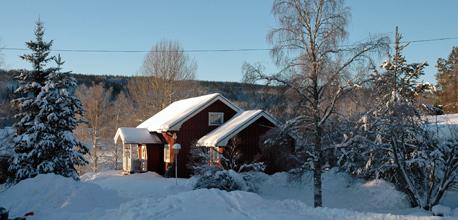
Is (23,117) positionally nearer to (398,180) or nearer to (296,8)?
(296,8)

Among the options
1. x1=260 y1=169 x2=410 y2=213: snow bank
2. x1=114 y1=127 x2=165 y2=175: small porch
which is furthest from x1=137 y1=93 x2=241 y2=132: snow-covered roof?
x1=260 y1=169 x2=410 y2=213: snow bank

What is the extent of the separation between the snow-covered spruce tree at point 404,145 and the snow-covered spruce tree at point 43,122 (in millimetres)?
12729

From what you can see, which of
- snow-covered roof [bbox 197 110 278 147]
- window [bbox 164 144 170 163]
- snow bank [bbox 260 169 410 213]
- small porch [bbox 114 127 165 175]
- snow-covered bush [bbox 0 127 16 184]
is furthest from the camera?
small porch [bbox 114 127 165 175]

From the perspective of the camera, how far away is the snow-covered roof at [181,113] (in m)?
30.2

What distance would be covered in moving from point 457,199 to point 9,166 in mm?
19515

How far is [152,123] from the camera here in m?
34.4

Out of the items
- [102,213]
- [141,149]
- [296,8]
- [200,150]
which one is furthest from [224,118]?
[102,213]

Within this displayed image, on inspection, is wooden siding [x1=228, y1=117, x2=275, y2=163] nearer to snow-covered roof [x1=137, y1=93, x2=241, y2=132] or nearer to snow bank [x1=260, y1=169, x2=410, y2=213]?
snow-covered roof [x1=137, y1=93, x2=241, y2=132]

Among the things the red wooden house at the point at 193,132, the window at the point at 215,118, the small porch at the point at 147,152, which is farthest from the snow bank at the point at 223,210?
the small porch at the point at 147,152

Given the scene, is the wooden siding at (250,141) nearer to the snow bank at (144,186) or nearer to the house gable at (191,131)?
the house gable at (191,131)

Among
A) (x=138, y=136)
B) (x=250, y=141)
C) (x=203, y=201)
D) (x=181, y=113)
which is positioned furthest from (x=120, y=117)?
(x=203, y=201)

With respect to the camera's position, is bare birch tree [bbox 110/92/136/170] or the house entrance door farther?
bare birch tree [bbox 110/92/136/170]

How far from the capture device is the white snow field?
12422 mm

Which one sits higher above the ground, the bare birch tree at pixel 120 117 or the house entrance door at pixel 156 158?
the bare birch tree at pixel 120 117
